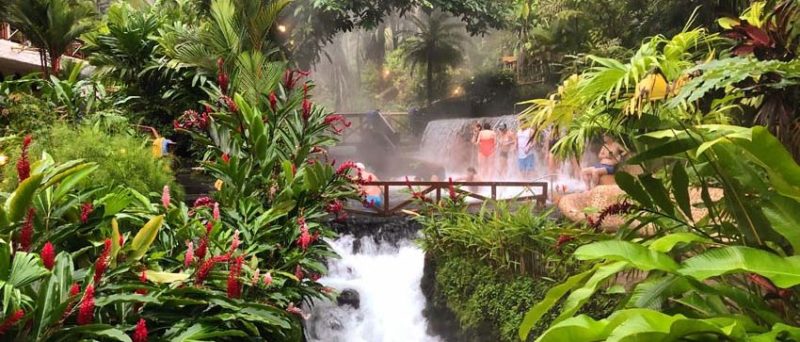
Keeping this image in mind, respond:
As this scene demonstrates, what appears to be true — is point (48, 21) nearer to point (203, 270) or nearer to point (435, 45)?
point (203, 270)

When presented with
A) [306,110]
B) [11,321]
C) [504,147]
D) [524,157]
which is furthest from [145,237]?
[504,147]

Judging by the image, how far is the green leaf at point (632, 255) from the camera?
137 centimetres

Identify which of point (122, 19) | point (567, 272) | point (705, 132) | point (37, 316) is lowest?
point (567, 272)

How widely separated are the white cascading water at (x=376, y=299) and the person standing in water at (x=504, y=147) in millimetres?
5036

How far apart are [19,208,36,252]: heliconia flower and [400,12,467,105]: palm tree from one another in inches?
678

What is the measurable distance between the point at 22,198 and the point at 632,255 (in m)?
1.75

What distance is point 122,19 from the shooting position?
7.30 m

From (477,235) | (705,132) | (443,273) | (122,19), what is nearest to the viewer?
(705,132)

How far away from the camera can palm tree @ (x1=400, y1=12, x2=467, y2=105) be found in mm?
18188

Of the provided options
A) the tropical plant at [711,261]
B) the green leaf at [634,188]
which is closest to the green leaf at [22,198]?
the tropical plant at [711,261]

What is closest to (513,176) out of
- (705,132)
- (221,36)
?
(221,36)

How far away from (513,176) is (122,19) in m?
7.67

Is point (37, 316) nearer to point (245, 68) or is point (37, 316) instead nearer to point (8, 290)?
point (8, 290)

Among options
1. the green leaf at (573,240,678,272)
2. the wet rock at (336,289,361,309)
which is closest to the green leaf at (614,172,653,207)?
the green leaf at (573,240,678,272)
